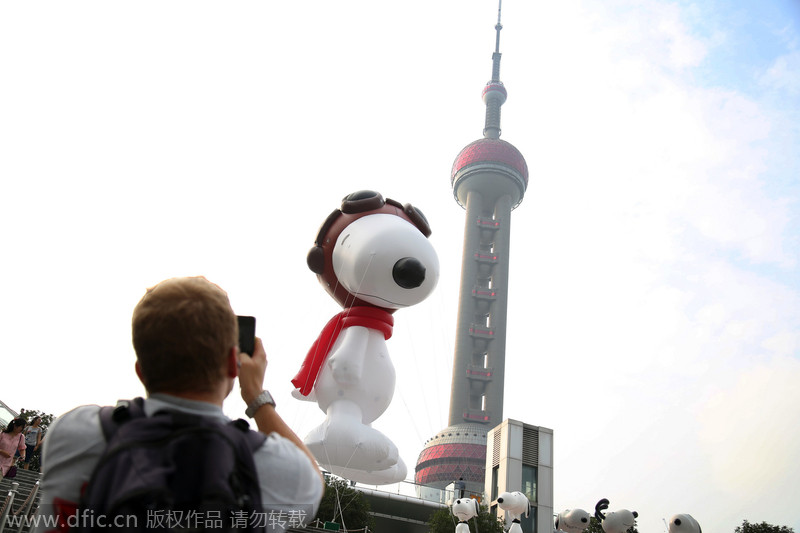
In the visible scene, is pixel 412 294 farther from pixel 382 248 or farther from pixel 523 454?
pixel 523 454

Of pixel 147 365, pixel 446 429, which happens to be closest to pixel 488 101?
pixel 446 429

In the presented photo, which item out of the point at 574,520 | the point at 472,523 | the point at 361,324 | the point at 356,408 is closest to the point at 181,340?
the point at 356,408

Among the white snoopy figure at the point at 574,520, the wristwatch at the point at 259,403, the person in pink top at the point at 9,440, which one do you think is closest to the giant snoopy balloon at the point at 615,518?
the white snoopy figure at the point at 574,520

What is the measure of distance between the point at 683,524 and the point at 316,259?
891 centimetres

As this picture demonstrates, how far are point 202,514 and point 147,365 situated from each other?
1.43ft

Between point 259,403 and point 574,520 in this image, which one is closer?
point 259,403

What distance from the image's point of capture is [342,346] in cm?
891

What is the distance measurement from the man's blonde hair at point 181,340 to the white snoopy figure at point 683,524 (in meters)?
13.1

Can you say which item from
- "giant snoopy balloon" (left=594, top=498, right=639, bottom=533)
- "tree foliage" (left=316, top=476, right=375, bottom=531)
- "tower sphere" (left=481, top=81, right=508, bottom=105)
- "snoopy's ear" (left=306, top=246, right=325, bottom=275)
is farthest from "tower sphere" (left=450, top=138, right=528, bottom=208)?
"snoopy's ear" (left=306, top=246, right=325, bottom=275)

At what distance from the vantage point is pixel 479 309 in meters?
70.8

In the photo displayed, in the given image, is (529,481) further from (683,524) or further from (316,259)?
(316,259)

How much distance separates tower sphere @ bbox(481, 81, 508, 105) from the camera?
85.2 m

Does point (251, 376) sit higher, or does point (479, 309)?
point (479, 309)

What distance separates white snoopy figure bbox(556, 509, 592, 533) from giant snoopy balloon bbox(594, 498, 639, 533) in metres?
0.87
